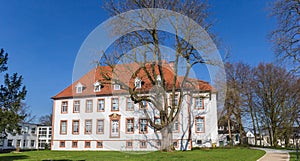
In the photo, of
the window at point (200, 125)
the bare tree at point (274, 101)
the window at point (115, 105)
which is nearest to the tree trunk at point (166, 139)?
the window at point (200, 125)

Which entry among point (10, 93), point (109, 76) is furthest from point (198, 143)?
point (10, 93)

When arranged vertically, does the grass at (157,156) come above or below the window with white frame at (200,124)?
below

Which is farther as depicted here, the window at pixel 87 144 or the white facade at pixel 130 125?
the window at pixel 87 144

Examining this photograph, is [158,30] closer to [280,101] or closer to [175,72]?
[175,72]

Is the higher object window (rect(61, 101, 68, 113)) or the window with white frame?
window (rect(61, 101, 68, 113))

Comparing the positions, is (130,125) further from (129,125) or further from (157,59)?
(157,59)

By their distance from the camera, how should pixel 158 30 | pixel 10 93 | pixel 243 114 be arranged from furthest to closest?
pixel 243 114 < pixel 158 30 < pixel 10 93

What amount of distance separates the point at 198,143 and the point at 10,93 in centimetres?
1879

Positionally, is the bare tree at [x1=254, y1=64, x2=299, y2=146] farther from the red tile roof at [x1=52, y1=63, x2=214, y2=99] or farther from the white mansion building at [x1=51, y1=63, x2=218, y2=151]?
the red tile roof at [x1=52, y1=63, x2=214, y2=99]

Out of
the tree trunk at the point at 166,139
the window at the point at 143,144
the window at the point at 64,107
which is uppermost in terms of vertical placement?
the window at the point at 64,107

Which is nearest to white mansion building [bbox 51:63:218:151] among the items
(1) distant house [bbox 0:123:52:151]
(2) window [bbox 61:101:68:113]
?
(2) window [bbox 61:101:68:113]

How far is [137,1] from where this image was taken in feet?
66.0

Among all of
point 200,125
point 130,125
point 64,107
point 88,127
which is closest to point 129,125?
point 130,125

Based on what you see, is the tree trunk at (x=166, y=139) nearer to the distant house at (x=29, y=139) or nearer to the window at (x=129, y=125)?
the window at (x=129, y=125)
